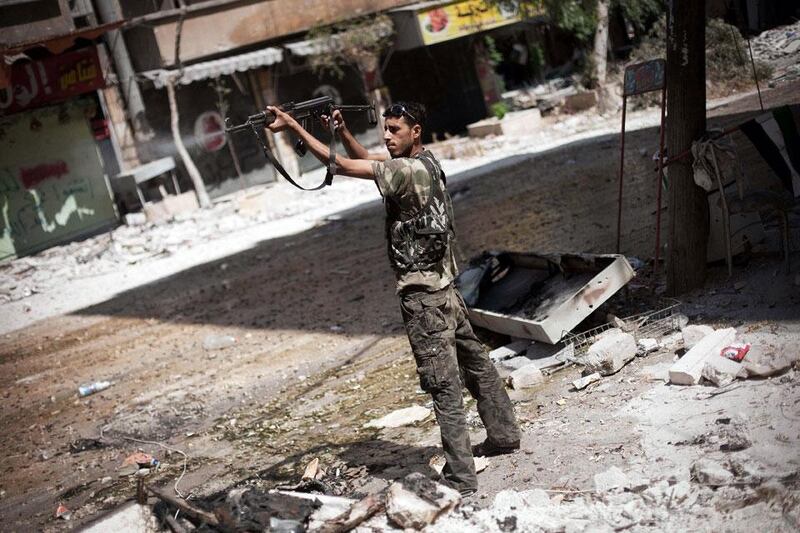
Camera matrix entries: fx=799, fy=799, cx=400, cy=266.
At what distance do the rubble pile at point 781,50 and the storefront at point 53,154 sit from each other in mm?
14116

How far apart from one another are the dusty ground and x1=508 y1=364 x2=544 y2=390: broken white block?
0.13 m

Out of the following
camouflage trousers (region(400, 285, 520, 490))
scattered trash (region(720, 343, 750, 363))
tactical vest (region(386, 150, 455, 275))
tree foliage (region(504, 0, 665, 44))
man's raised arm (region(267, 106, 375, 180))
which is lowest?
scattered trash (region(720, 343, 750, 363))

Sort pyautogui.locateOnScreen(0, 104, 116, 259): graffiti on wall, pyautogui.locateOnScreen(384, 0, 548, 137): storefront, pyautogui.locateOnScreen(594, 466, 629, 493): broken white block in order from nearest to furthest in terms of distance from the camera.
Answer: pyautogui.locateOnScreen(594, 466, 629, 493): broken white block → pyautogui.locateOnScreen(0, 104, 116, 259): graffiti on wall → pyautogui.locateOnScreen(384, 0, 548, 137): storefront

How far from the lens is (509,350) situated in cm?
600

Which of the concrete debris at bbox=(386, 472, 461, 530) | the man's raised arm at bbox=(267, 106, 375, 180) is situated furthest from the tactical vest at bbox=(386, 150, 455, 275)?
the concrete debris at bbox=(386, 472, 461, 530)

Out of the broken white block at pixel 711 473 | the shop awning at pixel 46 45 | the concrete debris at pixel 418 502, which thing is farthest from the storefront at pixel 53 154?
the broken white block at pixel 711 473

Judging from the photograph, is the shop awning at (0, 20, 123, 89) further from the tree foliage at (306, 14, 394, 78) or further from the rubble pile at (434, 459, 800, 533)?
the rubble pile at (434, 459, 800, 533)

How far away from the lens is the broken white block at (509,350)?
593 cm

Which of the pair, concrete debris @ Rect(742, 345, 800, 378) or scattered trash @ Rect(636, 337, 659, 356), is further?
scattered trash @ Rect(636, 337, 659, 356)

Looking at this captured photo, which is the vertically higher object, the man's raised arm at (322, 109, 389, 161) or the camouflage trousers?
the man's raised arm at (322, 109, 389, 161)

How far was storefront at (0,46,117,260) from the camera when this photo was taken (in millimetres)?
17406

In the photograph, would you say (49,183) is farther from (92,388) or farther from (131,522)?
(131,522)

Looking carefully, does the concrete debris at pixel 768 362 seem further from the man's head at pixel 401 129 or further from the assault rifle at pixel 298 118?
the assault rifle at pixel 298 118

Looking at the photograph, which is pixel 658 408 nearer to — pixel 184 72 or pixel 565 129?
pixel 565 129
